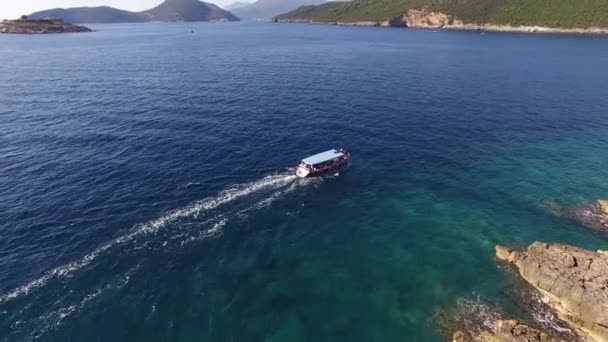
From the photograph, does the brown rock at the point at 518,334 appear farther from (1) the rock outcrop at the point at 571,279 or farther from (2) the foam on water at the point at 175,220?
→ (2) the foam on water at the point at 175,220

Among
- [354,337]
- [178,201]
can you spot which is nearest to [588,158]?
[354,337]

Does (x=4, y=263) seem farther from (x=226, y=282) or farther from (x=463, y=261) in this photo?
(x=463, y=261)

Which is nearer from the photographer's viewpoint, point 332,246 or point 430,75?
point 332,246

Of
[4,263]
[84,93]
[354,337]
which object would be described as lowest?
[354,337]

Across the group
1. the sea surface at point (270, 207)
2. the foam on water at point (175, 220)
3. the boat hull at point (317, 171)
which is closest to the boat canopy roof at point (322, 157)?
the boat hull at point (317, 171)

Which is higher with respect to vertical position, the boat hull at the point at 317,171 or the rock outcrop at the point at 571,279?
the boat hull at the point at 317,171

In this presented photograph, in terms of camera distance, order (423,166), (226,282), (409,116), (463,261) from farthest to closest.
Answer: (409,116)
(423,166)
(463,261)
(226,282)
